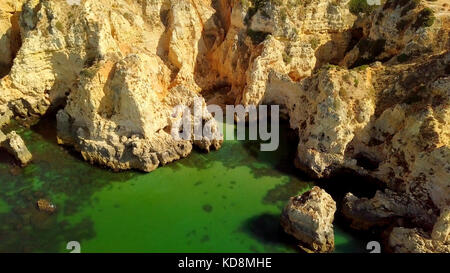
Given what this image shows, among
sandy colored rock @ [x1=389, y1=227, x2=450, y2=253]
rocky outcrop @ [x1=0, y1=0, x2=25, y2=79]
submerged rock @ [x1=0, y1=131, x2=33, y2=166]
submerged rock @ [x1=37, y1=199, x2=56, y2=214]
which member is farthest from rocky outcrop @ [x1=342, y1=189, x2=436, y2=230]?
rocky outcrop @ [x1=0, y1=0, x2=25, y2=79]

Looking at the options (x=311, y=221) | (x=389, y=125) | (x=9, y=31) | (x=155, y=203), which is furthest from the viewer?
(x=9, y=31)

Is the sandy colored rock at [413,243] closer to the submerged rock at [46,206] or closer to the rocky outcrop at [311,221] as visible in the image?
the rocky outcrop at [311,221]

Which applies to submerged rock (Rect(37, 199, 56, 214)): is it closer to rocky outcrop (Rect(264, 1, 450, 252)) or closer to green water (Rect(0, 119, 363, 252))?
green water (Rect(0, 119, 363, 252))

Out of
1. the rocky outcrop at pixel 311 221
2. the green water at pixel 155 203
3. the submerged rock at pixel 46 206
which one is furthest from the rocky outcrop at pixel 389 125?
the submerged rock at pixel 46 206

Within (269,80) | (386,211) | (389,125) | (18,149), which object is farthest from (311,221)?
(18,149)

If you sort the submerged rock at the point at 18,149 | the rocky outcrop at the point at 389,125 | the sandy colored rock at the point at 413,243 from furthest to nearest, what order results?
the submerged rock at the point at 18,149, the rocky outcrop at the point at 389,125, the sandy colored rock at the point at 413,243

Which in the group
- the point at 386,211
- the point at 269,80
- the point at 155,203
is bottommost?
the point at 155,203

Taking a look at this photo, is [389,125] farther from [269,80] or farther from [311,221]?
[269,80]
